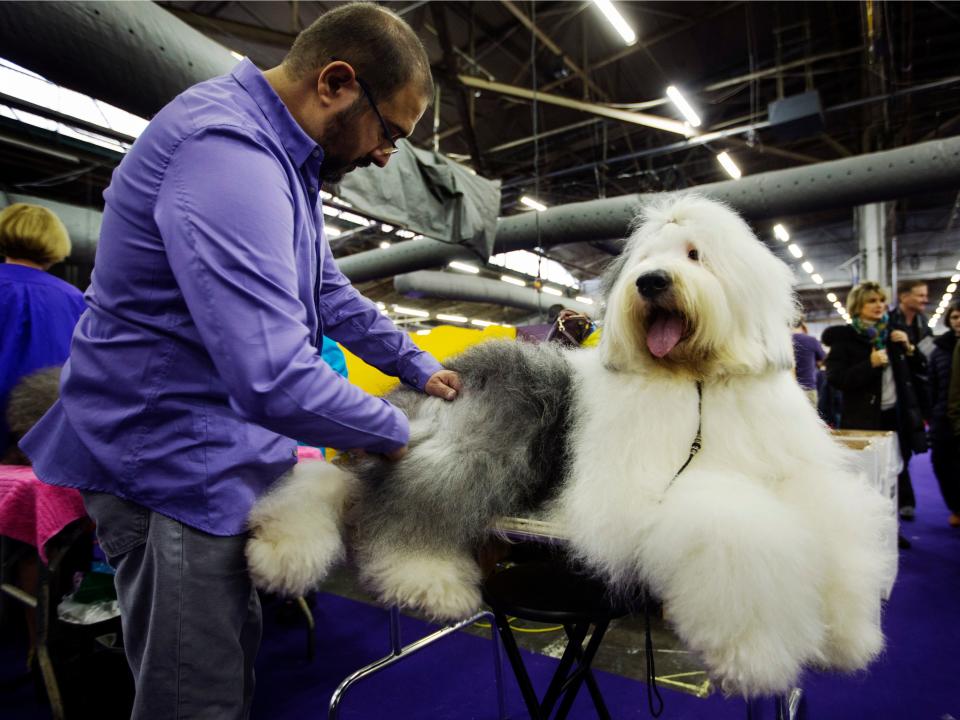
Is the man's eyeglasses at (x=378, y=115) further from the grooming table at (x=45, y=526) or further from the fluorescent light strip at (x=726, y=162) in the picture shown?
the fluorescent light strip at (x=726, y=162)

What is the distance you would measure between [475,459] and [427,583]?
0.24 metres

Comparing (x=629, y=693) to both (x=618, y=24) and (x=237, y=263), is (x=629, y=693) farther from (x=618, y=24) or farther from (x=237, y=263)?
(x=618, y=24)

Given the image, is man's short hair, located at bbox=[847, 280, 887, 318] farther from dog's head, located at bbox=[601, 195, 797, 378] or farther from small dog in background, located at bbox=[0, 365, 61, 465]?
small dog in background, located at bbox=[0, 365, 61, 465]

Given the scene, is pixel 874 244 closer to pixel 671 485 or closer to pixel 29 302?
pixel 671 485

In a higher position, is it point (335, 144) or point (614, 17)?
point (614, 17)

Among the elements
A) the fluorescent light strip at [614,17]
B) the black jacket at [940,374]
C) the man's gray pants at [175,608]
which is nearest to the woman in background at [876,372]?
the black jacket at [940,374]

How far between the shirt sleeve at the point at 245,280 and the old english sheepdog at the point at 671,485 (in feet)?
0.83

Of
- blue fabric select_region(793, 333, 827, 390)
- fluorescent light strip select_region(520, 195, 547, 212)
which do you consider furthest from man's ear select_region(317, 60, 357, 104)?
fluorescent light strip select_region(520, 195, 547, 212)

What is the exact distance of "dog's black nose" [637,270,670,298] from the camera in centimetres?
108

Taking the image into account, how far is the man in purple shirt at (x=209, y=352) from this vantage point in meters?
0.86

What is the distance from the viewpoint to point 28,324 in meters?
2.26

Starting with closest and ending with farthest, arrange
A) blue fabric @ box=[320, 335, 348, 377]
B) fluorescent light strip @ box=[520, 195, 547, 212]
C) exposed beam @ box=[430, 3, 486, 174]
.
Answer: blue fabric @ box=[320, 335, 348, 377], exposed beam @ box=[430, 3, 486, 174], fluorescent light strip @ box=[520, 195, 547, 212]

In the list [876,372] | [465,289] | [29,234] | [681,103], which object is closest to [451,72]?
[681,103]

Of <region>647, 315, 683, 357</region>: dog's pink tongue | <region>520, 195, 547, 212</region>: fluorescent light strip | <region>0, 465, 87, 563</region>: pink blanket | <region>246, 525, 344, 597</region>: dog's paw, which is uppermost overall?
<region>520, 195, 547, 212</region>: fluorescent light strip
